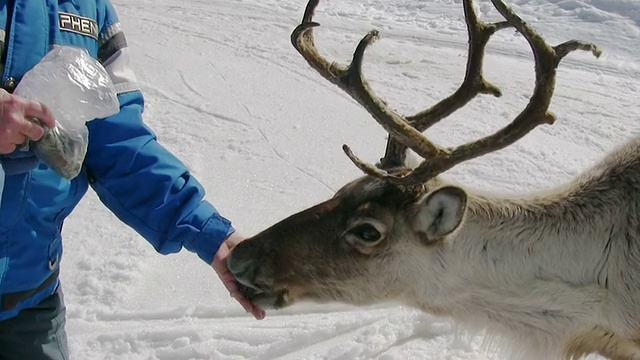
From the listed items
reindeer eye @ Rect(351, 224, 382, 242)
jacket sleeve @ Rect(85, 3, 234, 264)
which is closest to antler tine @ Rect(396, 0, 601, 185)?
reindeer eye @ Rect(351, 224, 382, 242)

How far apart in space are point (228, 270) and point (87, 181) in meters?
0.58

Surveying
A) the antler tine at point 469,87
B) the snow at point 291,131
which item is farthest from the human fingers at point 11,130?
the snow at point 291,131

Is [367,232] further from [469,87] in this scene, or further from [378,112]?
[469,87]

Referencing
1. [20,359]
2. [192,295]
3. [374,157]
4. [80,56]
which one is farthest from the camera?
[374,157]

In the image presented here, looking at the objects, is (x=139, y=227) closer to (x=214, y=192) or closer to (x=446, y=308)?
(x=446, y=308)

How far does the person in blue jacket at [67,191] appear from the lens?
2324 mm

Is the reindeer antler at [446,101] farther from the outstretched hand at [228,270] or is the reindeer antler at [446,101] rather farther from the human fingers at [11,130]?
the human fingers at [11,130]

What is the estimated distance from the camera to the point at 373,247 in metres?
2.85

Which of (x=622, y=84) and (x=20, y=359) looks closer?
(x=20, y=359)

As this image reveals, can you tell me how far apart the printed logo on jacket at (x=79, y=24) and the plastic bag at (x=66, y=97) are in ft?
0.49

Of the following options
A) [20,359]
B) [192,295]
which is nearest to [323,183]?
[192,295]

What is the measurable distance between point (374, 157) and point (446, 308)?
9.92ft

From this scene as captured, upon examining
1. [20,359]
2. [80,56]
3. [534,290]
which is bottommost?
[20,359]

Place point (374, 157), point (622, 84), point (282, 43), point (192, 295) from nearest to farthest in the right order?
1. point (192, 295)
2. point (374, 157)
3. point (622, 84)
4. point (282, 43)
